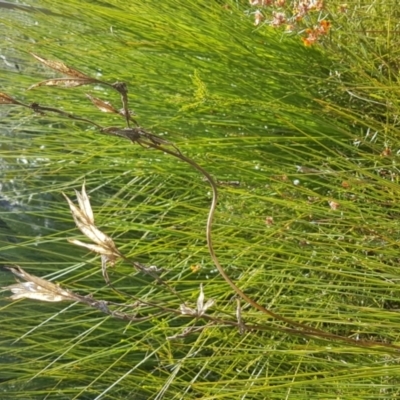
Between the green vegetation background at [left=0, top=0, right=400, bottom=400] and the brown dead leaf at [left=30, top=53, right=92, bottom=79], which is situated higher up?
the brown dead leaf at [left=30, top=53, right=92, bottom=79]

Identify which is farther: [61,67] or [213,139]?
[213,139]

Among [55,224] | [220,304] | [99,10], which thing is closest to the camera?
[220,304]

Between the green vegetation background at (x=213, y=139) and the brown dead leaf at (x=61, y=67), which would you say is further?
the green vegetation background at (x=213, y=139)

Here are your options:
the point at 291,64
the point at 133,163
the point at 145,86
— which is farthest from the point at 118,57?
the point at 291,64

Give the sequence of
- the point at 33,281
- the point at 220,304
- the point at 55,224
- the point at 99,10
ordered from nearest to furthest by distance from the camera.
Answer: the point at 33,281, the point at 220,304, the point at 99,10, the point at 55,224

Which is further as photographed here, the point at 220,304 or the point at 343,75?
the point at 343,75

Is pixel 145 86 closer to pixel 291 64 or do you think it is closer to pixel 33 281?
pixel 291 64

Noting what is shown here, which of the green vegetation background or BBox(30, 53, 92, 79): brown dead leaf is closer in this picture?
BBox(30, 53, 92, 79): brown dead leaf

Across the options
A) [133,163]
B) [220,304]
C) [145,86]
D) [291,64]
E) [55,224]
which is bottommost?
[55,224]

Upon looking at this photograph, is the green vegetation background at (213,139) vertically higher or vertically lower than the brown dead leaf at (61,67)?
lower

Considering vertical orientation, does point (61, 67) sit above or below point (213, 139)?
above

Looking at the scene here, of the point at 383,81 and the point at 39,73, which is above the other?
the point at 383,81
